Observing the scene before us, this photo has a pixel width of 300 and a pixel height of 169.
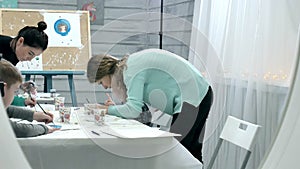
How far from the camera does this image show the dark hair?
2.01 feet

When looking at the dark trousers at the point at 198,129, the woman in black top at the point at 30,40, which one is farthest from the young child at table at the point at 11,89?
the dark trousers at the point at 198,129

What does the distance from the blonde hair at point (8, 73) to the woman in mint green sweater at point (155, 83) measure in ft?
0.86

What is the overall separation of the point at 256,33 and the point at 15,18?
67 cm

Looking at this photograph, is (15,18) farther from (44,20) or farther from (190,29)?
(190,29)

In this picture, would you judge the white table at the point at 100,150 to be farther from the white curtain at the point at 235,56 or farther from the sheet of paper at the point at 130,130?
the white curtain at the point at 235,56

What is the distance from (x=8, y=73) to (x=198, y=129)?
0.62 m

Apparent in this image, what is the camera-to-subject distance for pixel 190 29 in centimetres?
85

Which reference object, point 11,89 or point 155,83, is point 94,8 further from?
point 11,89

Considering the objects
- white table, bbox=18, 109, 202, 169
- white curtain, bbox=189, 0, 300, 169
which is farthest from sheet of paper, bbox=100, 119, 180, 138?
white curtain, bbox=189, 0, 300, 169

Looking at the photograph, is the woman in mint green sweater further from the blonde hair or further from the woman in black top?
the blonde hair

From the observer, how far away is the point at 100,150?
2.03 feet

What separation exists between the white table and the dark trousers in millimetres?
84

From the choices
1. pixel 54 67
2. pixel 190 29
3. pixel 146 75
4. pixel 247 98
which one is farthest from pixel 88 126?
pixel 247 98

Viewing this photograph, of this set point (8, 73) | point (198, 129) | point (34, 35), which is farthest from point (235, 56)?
point (8, 73)
